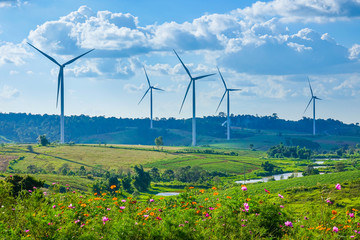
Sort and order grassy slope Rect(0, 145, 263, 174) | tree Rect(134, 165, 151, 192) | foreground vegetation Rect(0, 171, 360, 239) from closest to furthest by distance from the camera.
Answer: foreground vegetation Rect(0, 171, 360, 239), tree Rect(134, 165, 151, 192), grassy slope Rect(0, 145, 263, 174)

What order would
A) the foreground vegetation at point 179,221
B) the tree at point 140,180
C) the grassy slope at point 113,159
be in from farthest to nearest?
the grassy slope at point 113,159 < the tree at point 140,180 < the foreground vegetation at point 179,221

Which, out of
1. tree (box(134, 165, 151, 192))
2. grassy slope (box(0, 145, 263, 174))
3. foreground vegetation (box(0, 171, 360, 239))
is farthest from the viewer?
grassy slope (box(0, 145, 263, 174))

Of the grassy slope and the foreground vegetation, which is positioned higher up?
the foreground vegetation

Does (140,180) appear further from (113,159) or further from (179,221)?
(179,221)

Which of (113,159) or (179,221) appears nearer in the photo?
(179,221)

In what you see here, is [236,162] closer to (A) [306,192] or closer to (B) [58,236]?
(A) [306,192]

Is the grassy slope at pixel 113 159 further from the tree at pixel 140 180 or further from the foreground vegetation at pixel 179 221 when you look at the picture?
the foreground vegetation at pixel 179 221

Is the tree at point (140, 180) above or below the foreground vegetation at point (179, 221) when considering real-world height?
below

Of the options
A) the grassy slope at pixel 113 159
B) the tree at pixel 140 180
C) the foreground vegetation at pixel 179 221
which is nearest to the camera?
the foreground vegetation at pixel 179 221

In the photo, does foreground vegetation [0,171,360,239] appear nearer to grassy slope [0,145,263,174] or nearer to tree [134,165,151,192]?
tree [134,165,151,192]

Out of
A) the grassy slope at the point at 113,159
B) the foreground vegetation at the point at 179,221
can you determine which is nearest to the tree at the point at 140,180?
the grassy slope at the point at 113,159

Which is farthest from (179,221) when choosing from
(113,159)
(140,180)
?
(113,159)

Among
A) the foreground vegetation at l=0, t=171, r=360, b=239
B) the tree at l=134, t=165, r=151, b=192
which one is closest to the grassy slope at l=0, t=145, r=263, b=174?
the tree at l=134, t=165, r=151, b=192

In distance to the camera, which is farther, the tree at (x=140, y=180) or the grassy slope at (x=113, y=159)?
the grassy slope at (x=113, y=159)
